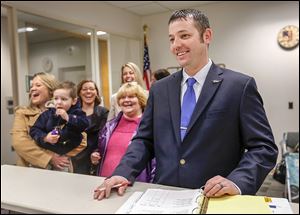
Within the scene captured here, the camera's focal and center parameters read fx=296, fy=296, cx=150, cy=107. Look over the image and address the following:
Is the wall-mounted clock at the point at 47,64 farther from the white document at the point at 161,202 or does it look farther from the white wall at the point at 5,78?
the white document at the point at 161,202

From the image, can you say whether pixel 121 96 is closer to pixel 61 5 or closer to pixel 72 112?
pixel 72 112

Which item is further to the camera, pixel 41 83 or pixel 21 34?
pixel 21 34

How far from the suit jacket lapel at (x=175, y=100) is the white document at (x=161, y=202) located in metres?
0.31

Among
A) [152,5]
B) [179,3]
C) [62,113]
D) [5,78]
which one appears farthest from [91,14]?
[62,113]

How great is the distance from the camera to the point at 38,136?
5.79ft

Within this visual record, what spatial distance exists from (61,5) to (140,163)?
325cm

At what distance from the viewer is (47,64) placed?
12.1 ft

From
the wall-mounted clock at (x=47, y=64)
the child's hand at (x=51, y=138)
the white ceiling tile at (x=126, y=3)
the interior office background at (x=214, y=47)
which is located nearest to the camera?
the child's hand at (x=51, y=138)

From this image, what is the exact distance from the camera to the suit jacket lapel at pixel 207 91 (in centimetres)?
114

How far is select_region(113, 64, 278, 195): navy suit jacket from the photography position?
1.10 meters

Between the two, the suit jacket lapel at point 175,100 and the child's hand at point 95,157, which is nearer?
the suit jacket lapel at point 175,100

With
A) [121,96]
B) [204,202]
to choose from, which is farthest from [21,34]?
[204,202]

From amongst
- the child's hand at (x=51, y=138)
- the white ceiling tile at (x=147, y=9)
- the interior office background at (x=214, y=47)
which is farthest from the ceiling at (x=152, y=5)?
the child's hand at (x=51, y=138)

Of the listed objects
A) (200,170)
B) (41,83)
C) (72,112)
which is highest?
(41,83)
